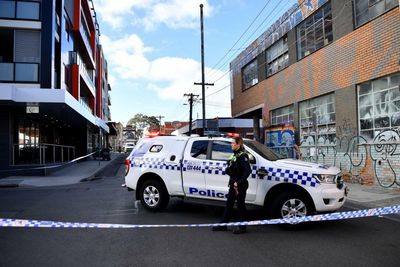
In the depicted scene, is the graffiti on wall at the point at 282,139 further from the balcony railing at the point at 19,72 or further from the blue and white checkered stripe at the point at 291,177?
the balcony railing at the point at 19,72

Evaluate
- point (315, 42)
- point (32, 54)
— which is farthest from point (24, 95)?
point (315, 42)

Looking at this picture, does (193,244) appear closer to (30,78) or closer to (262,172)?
(262,172)

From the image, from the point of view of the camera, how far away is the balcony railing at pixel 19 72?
19922 millimetres

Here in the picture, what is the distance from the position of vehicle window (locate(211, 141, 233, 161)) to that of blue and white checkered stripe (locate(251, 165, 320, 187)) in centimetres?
102

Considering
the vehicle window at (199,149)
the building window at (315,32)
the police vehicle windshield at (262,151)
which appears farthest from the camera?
the building window at (315,32)

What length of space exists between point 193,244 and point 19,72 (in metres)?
17.4

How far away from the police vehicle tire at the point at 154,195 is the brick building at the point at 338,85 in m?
7.76

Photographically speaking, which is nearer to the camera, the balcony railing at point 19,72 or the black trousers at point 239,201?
the black trousers at point 239,201

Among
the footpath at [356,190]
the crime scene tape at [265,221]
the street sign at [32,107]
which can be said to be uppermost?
the street sign at [32,107]

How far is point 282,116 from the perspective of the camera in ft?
68.6

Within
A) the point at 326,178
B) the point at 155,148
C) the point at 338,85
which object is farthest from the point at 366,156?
the point at 155,148

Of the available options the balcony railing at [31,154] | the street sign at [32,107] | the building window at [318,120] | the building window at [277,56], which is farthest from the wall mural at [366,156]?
the balcony railing at [31,154]

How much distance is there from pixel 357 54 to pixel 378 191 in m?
5.11

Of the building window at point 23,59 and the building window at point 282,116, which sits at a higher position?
the building window at point 23,59
